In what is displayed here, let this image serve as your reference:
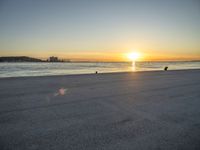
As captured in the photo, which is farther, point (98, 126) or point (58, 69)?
point (58, 69)

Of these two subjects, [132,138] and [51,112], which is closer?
[132,138]

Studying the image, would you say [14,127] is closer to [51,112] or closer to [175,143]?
[51,112]

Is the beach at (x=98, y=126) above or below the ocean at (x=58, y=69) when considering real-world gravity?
above

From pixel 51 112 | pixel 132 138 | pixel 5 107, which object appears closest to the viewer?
pixel 132 138

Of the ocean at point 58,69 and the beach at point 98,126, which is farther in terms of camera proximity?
the ocean at point 58,69

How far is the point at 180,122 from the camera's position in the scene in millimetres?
3234

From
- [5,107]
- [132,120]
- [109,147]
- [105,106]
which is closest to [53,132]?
[109,147]

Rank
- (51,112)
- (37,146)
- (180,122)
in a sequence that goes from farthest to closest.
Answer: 1. (51,112)
2. (180,122)
3. (37,146)

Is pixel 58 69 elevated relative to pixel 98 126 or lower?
lower

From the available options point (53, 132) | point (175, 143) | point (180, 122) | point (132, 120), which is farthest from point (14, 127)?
→ point (180, 122)

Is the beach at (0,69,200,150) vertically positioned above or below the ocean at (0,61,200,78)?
above

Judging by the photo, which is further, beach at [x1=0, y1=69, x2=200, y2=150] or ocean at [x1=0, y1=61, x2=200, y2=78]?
ocean at [x1=0, y1=61, x2=200, y2=78]

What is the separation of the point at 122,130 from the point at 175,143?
829 mm

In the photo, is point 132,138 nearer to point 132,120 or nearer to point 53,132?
point 132,120
